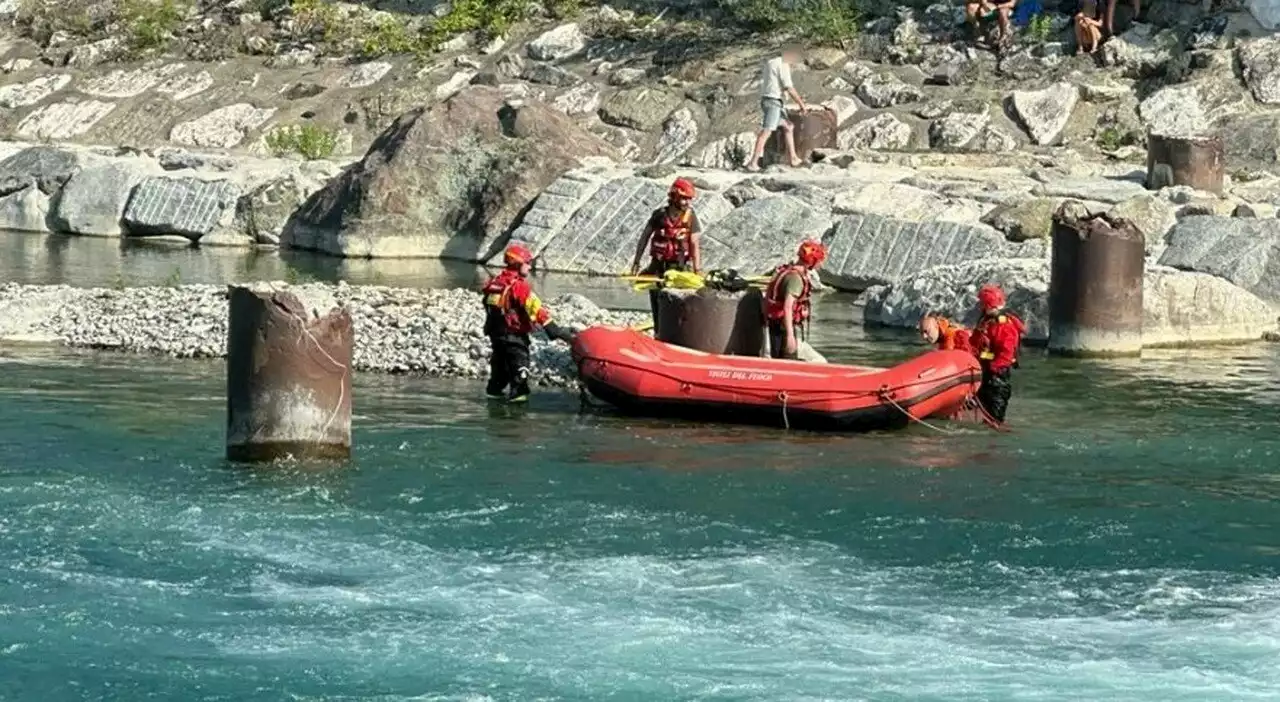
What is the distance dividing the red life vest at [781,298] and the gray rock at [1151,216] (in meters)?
6.70

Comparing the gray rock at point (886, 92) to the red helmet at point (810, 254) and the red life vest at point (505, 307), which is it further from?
the red life vest at point (505, 307)

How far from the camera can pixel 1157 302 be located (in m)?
20.0

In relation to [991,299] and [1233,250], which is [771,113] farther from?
[991,299]

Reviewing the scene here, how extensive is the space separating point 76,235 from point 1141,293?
49.6 ft

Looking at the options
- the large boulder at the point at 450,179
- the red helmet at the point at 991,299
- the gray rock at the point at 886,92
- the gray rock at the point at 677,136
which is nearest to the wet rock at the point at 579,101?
the gray rock at the point at 677,136

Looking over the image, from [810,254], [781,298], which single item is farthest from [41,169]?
[810,254]

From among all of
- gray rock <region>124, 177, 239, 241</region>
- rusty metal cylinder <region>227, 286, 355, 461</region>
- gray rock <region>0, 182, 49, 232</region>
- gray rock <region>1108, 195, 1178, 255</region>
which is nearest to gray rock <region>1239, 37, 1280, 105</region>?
gray rock <region>1108, 195, 1178, 255</region>

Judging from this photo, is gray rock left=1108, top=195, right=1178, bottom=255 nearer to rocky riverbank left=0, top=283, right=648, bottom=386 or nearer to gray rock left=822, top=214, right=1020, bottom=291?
gray rock left=822, top=214, right=1020, bottom=291

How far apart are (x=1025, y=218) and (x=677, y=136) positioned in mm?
7130

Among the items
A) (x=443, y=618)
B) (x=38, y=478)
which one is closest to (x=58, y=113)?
(x=38, y=478)

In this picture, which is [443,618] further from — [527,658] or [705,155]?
[705,155]

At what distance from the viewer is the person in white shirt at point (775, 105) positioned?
25.3 metres

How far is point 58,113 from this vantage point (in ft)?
109

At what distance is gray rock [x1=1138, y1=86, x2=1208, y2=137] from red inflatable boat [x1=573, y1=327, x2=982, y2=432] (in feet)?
40.3
